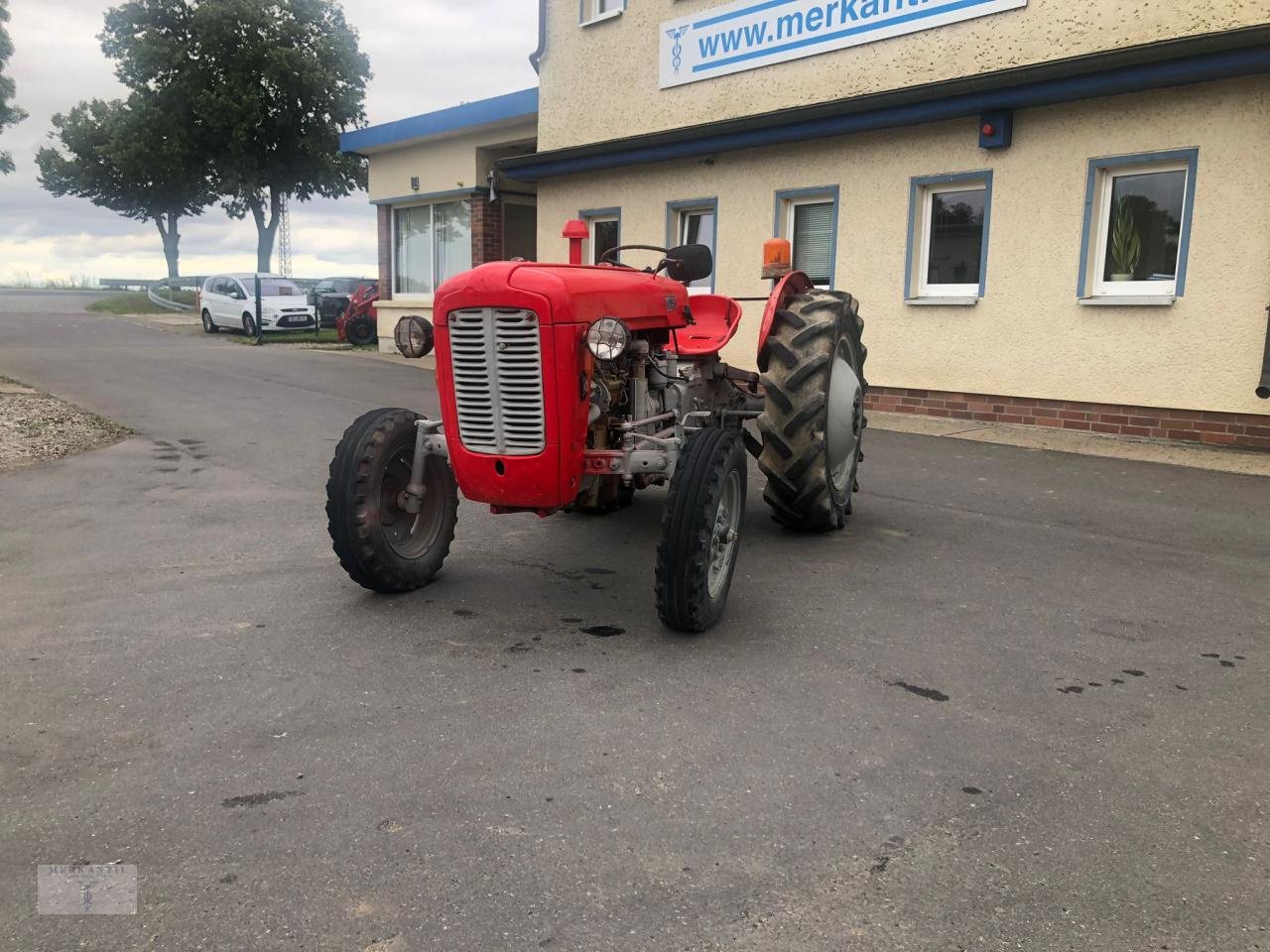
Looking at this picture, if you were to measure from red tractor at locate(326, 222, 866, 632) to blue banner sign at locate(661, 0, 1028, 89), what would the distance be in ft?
22.0

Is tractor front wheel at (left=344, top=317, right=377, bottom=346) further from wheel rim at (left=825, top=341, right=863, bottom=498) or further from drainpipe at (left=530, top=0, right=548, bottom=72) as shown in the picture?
wheel rim at (left=825, top=341, right=863, bottom=498)

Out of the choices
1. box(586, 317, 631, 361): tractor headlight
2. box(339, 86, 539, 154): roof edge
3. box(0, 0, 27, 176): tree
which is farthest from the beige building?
box(0, 0, 27, 176): tree

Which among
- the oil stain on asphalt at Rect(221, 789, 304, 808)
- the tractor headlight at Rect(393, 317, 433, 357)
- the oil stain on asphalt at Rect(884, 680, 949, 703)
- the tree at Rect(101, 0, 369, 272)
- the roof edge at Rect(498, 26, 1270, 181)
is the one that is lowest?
the oil stain on asphalt at Rect(221, 789, 304, 808)

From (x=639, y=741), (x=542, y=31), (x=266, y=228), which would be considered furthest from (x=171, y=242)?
(x=639, y=741)

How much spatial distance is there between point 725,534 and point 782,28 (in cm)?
963

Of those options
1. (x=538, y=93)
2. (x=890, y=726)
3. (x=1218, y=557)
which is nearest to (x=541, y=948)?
(x=890, y=726)

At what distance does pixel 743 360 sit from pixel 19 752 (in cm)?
1070

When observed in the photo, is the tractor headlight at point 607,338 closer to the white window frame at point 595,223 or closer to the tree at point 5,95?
the white window frame at point 595,223

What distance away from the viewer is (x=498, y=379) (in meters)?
4.11

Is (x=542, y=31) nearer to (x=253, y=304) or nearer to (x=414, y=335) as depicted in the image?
(x=414, y=335)

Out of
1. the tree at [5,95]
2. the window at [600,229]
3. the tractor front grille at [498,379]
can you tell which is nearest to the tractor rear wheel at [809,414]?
the tractor front grille at [498,379]

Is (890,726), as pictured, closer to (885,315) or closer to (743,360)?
(885,315)

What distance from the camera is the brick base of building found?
890 centimetres

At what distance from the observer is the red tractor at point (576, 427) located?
402 cm
